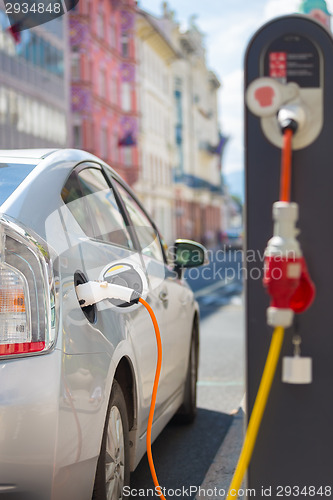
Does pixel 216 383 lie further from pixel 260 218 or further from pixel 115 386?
pixel 260 218

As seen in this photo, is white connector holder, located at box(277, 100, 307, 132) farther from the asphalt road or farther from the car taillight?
the asphalt road

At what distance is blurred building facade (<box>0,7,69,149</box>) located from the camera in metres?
31.3

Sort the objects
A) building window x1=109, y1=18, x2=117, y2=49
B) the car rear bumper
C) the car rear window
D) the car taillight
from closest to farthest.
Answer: the car rear bumper < the car taillight < the car rear window < building window x1=109, y1=18, x2=117, y2=49

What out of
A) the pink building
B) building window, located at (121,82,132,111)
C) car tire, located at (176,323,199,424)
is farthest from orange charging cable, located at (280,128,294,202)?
building window, located at (121,82,132,111)

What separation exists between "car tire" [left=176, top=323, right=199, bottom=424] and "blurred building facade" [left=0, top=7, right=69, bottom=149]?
82.6 feet

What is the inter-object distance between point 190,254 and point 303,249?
2.64 meters

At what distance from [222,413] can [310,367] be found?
Answer: 3791 mm

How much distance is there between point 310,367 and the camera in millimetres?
2139

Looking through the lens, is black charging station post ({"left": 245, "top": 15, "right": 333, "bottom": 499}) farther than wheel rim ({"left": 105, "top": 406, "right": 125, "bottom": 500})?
No

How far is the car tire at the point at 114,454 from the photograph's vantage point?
2.92m

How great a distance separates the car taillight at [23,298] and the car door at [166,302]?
1275mm

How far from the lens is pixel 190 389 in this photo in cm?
517

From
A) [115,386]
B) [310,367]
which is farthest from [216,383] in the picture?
[310,367]

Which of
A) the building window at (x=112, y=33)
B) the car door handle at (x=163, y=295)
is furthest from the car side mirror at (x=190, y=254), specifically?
the building window at (x=112, y=33)
